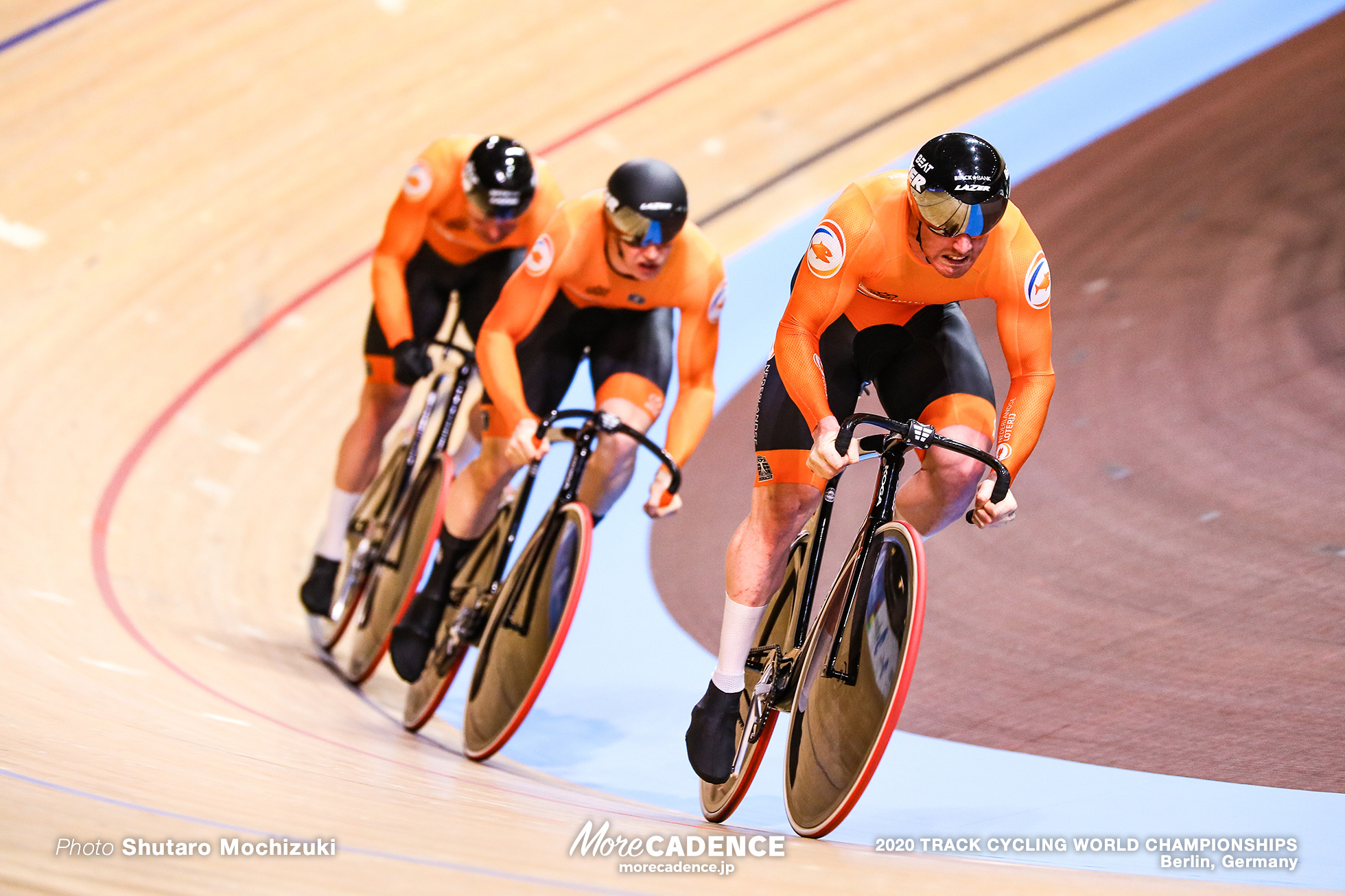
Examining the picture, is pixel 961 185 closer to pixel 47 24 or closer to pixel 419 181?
pixel 419 181

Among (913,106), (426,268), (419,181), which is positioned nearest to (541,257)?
(419,181)

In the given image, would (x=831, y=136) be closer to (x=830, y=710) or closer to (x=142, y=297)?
(x=142, y=297)

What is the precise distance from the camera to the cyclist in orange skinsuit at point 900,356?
85.1 inches

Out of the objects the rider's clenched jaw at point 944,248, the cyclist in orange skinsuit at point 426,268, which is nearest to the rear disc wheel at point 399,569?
the cyclist in orange skinsuit at point 426,268

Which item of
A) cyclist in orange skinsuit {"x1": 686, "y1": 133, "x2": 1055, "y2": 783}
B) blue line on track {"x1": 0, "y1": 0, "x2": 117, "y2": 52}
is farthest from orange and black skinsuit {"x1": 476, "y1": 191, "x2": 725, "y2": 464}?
blue line on track {"x1": 0, "y1": 0, "x2": 117, "y2": 52}

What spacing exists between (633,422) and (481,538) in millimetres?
548

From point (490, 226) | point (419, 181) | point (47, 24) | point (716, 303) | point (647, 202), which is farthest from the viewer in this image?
point (47, 24)

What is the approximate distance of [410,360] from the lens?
342cm

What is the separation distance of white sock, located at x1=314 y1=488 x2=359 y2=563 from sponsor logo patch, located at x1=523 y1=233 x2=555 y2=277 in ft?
4.15

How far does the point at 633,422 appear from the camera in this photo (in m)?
2.99

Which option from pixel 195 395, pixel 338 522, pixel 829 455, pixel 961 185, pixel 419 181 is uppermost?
pixel 961 185

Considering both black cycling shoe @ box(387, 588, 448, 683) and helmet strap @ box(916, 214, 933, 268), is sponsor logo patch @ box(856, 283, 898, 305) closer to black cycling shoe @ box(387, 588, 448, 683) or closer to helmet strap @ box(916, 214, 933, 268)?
helmet strap @ box(916, 214, 933, 268)

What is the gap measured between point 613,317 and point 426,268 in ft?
2.79

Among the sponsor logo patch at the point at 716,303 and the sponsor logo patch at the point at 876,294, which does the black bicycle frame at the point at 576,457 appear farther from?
the sponsor logo patch at the point at 876,294
